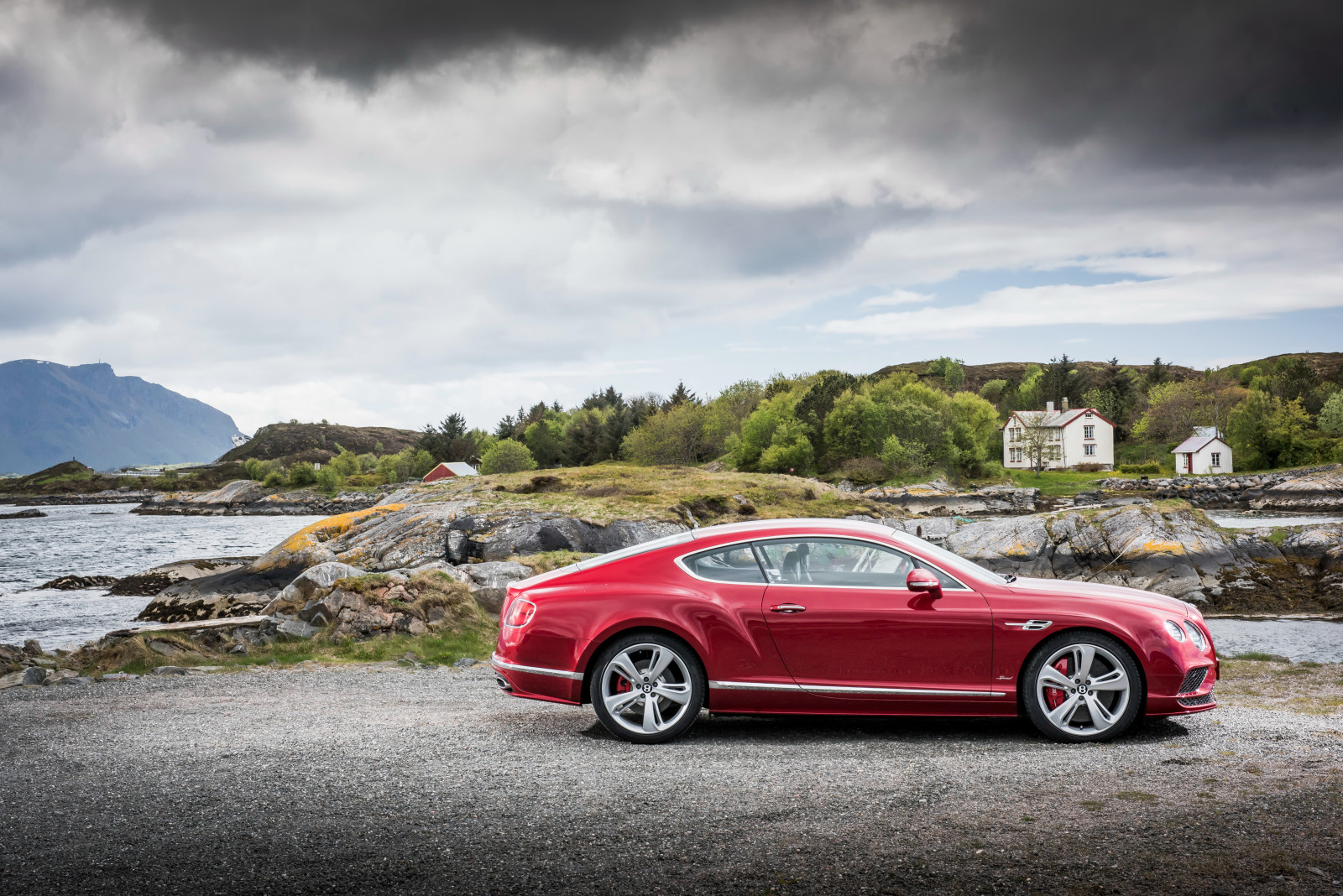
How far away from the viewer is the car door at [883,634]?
6.40 m

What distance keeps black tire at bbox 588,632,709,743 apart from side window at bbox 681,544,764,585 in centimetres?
56

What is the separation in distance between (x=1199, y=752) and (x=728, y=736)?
3301 millimetres

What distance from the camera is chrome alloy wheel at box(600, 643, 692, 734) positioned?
6590mm

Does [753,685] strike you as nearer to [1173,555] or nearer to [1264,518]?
[1173,555]

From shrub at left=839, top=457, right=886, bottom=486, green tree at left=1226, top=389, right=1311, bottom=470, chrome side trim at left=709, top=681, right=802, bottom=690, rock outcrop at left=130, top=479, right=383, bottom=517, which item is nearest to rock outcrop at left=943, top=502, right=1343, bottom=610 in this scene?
chrome side trim at left=709, top=681, right=802, bottom=690

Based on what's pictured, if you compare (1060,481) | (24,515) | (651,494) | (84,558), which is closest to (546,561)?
(651,494)

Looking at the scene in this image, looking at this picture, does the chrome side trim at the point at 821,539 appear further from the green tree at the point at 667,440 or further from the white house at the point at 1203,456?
the white house at the point at 1203,456

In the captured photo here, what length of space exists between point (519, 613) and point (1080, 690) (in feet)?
14.1

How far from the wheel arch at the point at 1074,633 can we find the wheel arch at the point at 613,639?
2.31 metres

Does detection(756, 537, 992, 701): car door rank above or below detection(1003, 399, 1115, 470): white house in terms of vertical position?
below

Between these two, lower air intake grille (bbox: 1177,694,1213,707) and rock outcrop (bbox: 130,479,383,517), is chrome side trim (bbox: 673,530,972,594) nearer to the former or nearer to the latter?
lower air intake grille (bbox: 1177,694,1213,707)

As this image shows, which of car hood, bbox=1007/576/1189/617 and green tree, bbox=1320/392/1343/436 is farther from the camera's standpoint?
green tree, bbox=1320/392/1343/436

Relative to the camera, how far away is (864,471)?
96312 mm

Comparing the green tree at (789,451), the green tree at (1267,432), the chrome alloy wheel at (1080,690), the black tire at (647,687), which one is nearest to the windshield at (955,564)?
the chrome alloy wheel at (1080,690)
